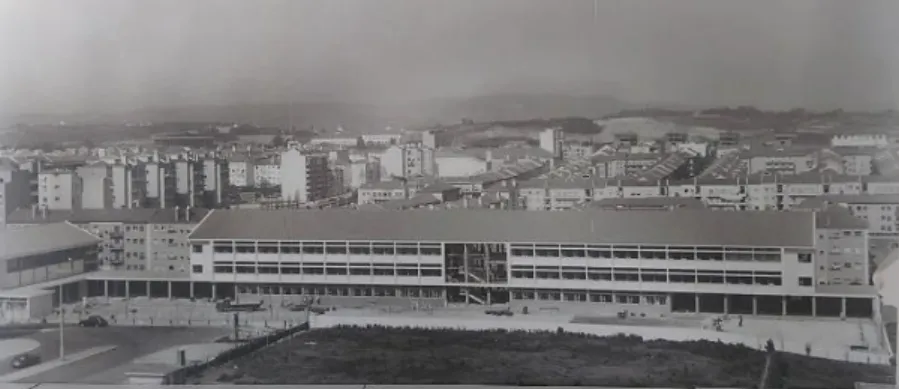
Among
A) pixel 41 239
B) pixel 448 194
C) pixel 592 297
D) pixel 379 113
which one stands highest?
pixel 379 113

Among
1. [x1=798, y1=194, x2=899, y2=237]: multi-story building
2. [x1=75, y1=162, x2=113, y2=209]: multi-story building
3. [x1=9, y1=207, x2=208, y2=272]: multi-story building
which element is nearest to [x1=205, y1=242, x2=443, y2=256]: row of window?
[x1=9, y1=207, x2=208, y2=272]: multi-story building

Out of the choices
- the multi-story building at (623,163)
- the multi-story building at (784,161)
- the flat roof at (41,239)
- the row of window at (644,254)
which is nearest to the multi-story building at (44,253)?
the flat roof at (41,239)

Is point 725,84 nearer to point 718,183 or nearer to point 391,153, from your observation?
point 718,183

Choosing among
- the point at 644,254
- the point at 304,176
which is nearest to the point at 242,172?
the point at 304,176

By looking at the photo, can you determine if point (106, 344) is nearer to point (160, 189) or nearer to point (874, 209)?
point (160, 189)

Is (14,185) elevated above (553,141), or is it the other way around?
(553,141)

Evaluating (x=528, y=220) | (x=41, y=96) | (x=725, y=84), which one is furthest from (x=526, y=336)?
(x=41, y=96)
